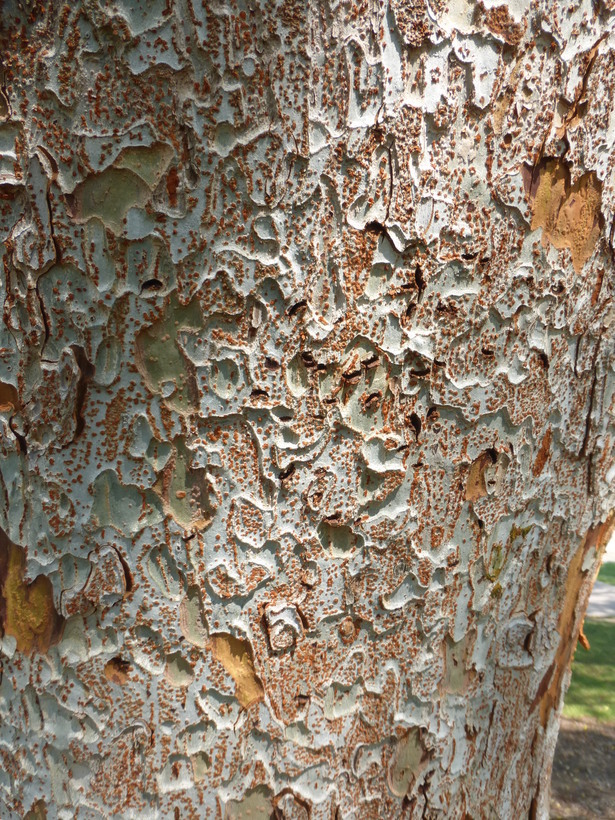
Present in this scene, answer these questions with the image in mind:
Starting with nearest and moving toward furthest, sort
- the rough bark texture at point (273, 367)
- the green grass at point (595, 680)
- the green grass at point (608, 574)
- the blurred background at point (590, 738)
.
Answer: the rough bark texture at point (273, 367) < the blurred background at point (590, 738) < the green grass at point (595, 680) < the green grass at point (608, 574)

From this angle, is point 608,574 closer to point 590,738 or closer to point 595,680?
point 595,680

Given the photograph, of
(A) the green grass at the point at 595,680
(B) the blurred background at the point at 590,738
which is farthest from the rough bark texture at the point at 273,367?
(A) the green grass at the point at 595,680

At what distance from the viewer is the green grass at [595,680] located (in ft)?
9.62

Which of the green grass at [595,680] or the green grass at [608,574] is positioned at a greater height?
the green grass at [608,574]

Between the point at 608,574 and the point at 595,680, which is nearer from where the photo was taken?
the point at 595,680

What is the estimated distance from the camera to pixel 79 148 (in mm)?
780

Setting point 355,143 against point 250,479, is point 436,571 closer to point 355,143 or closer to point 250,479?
point 250,479

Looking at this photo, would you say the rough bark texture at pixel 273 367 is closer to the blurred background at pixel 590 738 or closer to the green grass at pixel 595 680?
the blurred background at pixel 590 738

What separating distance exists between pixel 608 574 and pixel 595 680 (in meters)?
1.87

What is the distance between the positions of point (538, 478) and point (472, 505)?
139mm

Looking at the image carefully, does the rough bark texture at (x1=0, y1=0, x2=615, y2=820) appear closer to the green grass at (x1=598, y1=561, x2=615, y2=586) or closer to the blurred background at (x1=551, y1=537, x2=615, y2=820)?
the blurred background at (x1=551, y1=537, x2=615, y2=820)

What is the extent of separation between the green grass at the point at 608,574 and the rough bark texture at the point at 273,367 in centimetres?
409

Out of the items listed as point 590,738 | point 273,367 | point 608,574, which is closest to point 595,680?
point 590,738

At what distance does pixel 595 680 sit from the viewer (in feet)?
10.4
